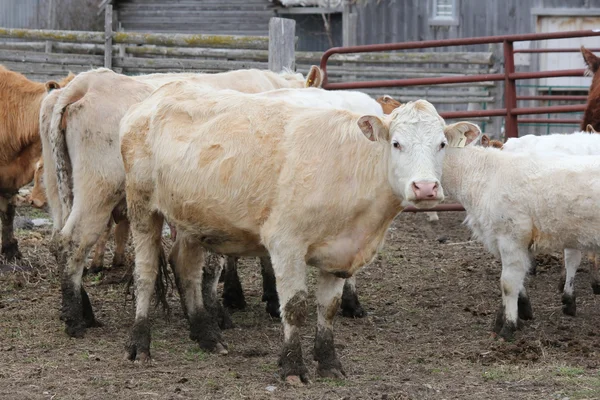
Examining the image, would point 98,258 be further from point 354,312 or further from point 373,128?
point 373,128

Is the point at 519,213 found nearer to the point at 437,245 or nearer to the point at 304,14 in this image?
the point at 437,245

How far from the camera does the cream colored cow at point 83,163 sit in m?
7.06

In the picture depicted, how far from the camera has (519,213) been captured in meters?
7.12

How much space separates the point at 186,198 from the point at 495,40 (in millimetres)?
5864

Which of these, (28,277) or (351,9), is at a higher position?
(351,9)

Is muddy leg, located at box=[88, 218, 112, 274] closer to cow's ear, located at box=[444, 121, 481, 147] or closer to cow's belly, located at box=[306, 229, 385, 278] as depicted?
cow's belly, located at box=[306, 229, 385, 278]

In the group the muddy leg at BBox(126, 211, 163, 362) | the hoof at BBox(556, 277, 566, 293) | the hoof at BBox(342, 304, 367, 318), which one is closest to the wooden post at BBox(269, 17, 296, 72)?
the hoof at BBox(556, 277, 566, 293)

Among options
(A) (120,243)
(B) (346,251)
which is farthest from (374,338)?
(A) (120,243)

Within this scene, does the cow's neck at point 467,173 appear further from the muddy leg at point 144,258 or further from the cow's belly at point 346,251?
the muddy leg at point 144,258

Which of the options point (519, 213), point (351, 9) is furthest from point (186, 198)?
point (351, 9)

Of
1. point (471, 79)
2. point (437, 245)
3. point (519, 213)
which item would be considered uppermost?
point (471, 79)

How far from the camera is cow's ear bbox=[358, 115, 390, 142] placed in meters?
5.76

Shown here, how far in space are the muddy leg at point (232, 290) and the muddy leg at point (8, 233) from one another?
279 cm

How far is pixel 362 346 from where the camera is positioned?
6965 millimetres
